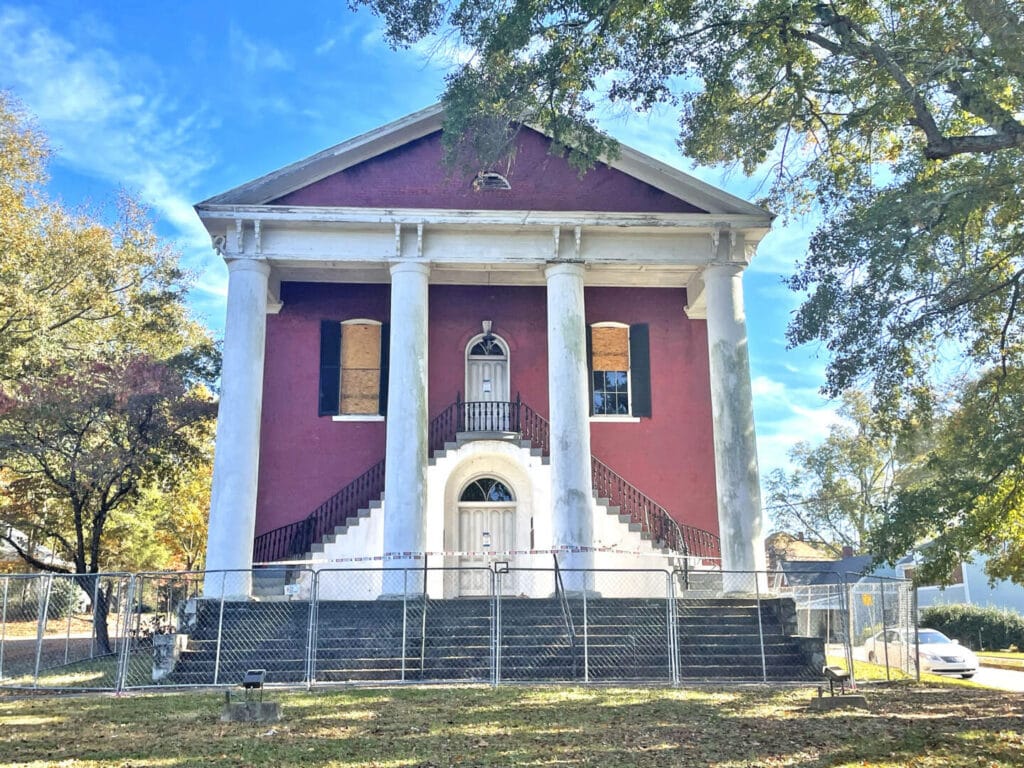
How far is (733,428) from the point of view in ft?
54.3

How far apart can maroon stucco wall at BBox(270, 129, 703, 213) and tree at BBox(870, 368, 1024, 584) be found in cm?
689

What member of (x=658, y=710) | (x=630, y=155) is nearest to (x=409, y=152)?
(x=630, y=155)

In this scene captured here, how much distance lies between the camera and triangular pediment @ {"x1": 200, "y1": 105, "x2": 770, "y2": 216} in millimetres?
17266

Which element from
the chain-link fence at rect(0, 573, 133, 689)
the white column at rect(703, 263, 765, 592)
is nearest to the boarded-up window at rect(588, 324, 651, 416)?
the white column at rect(703, 263, 765, 592)

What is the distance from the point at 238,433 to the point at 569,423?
19.7 ft

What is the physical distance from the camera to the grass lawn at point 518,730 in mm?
7387

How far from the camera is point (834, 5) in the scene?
10.9 metres

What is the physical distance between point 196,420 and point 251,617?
22.9 feet

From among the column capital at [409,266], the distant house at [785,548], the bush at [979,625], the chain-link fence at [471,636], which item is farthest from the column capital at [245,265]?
the distant house at [785,548]

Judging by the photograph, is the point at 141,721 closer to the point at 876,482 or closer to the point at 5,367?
the point at 5,367

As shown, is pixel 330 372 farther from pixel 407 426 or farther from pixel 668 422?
pixel 668 422

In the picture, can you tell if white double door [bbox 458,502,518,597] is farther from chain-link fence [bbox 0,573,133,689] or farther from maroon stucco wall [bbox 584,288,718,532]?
chain-link fence [bbox 0,573,133,689]

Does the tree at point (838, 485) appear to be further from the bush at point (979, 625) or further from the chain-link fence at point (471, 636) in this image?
the chain-link fence at point (471, 636)

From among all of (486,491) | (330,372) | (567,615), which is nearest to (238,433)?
(330,372)
